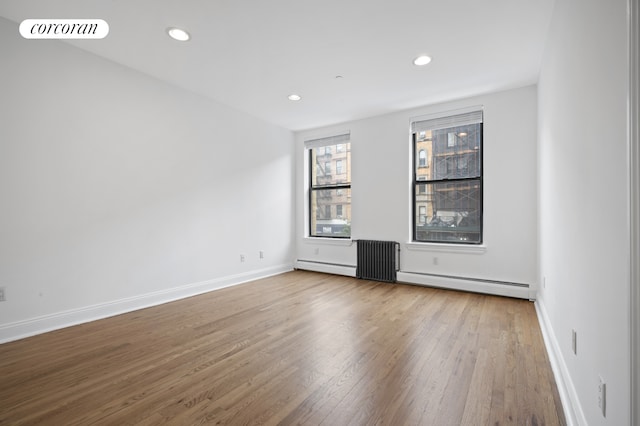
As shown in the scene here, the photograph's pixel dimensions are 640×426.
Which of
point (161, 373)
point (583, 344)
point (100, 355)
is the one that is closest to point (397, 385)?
point (583, 344)

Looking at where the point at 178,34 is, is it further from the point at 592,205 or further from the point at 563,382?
the point at 563,382

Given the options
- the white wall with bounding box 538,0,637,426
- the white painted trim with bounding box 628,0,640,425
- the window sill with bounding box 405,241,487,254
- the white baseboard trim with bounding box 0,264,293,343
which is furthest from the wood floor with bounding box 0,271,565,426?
the white painted trim with bounding box 628,0,640,425

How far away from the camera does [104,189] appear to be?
10.7 feet

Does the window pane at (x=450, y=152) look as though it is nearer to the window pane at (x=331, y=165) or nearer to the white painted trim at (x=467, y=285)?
the window pane at (x=331, y=165)

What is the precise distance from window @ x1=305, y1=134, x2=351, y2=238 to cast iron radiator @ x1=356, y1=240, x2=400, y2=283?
1.94 feet

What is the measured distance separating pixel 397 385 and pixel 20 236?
135 inches

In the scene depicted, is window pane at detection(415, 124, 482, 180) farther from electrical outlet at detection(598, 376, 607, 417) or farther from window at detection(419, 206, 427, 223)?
electrical outlet at detection(598, 376, 607, 417)

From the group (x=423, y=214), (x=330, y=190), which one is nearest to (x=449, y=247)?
(x=423, y=214)

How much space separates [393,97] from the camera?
4.23 metres

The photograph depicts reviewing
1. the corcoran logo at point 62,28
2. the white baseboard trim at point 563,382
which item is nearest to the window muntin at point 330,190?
the white baseboard trim at point 563,382

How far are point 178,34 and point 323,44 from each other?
4.44 feet

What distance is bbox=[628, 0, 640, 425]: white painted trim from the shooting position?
856 millimetres

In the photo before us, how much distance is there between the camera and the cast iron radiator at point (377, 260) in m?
4.77

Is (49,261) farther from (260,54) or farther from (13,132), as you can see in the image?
(260,54)
